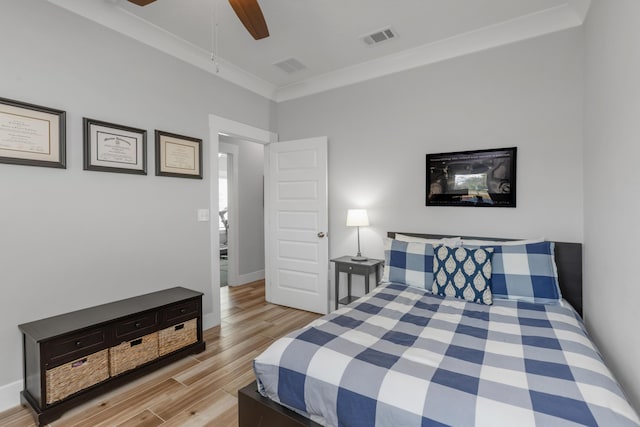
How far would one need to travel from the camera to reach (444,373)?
4.17 feet

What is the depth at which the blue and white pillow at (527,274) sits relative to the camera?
219cm

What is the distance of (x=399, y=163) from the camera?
3293 millimetres

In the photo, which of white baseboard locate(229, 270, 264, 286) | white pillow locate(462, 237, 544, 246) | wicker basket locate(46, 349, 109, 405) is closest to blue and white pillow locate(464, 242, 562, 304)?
white pillow locate(462, 237, 544, 246)

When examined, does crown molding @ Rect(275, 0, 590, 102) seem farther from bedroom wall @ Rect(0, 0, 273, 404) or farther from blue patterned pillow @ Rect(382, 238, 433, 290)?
blue patterned pillow @ Rect(382, 238, 433, 290)

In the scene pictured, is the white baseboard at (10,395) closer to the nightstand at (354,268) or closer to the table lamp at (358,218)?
the nightstand at (354,268)

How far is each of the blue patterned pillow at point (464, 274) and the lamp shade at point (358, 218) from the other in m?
0.98

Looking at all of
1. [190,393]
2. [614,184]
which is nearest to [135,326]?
[190,393]

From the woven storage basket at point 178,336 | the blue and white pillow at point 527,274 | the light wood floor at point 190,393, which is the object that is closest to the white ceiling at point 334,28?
the blue and white pillow at point 527,274

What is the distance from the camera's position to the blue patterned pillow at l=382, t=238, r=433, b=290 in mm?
2518

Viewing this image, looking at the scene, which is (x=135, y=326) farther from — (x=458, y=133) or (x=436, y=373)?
(x=458, y=133)

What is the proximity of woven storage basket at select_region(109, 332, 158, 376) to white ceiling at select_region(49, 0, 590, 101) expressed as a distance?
8.14 ft

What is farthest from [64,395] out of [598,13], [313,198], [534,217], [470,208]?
[598,13]

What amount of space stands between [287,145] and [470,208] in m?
2.22

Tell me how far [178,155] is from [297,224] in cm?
155
